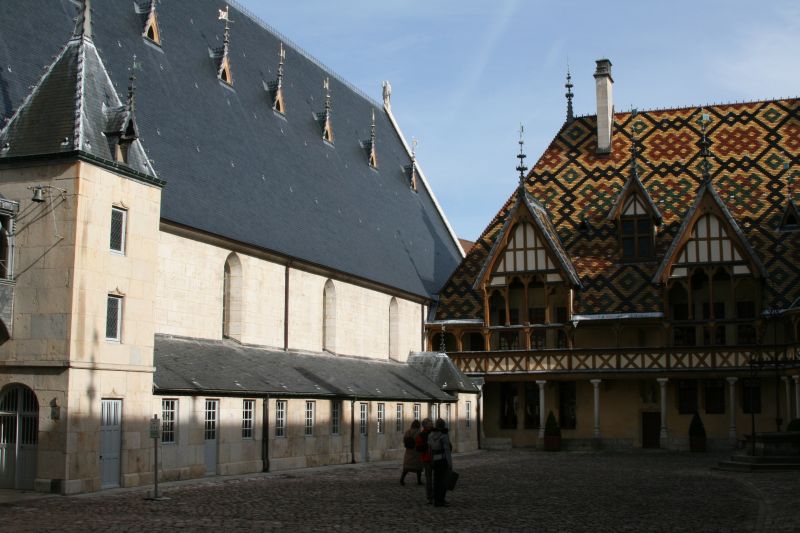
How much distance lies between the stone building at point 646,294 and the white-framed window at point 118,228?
22149 mm

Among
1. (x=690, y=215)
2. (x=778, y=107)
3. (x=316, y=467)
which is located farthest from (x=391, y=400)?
(x=778, y=107)

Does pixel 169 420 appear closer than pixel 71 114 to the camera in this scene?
No

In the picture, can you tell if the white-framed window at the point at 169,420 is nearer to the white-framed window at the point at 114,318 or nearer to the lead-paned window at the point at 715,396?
the white-framed window at the point at 114,318

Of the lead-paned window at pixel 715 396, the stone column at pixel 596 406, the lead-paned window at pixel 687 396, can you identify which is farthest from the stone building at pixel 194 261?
the lead-paned window at pixel 715 396

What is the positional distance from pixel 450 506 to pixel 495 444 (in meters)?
25.3

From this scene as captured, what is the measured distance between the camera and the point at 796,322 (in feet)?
127

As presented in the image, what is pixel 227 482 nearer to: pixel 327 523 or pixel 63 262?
pixel 63 262

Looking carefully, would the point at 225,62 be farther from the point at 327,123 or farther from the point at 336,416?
the point at 336,416

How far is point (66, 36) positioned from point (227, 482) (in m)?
12.9

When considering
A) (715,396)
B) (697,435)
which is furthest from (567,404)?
Answer: (715,396)

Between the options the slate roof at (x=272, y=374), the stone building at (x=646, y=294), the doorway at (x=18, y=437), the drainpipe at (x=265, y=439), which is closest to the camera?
the doorway at (x=18, y=437)

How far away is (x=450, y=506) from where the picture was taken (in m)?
19.3

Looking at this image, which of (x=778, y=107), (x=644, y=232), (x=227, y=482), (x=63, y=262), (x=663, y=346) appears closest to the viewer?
(x=63, y=262)

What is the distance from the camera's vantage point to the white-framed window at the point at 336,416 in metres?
32.6
